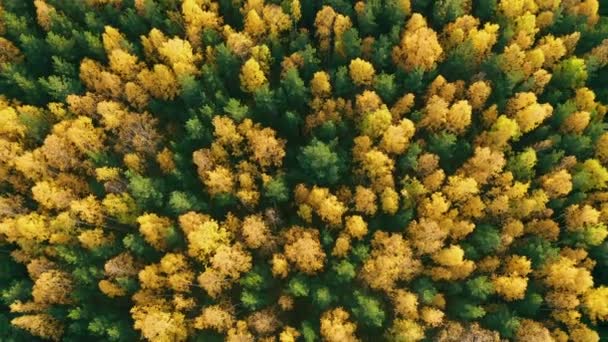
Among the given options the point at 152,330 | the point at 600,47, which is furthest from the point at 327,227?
the point at 600,47

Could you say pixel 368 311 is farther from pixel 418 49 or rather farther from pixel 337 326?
pixel 418 49

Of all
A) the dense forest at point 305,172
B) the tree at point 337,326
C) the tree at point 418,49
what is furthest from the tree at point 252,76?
the tree at point 337,326

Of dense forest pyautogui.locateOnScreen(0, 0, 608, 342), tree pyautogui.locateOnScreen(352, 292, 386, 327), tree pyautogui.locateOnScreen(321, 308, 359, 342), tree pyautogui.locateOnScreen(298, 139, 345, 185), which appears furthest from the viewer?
tree pyautogui.locateOnScreen(298, 139, 345, 185)

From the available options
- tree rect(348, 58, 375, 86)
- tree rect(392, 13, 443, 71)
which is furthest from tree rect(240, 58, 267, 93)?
tree rect(392, 13, 443, 71)

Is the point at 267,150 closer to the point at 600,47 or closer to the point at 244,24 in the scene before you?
the point at 244,24

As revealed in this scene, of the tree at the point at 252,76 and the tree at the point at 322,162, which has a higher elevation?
the tree at the point at 252,76

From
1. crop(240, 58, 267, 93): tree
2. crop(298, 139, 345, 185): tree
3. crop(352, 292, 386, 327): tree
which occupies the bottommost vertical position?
crop(352, 292, 386, 327): tree

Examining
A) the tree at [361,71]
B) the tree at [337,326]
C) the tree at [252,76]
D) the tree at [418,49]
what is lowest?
the tree at [337,326]

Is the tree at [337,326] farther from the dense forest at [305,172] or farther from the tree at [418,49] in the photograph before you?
the tree at [418,49]

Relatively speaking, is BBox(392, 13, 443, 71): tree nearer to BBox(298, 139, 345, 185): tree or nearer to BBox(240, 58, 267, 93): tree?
BBox(298, 139, 345, 185): tree
